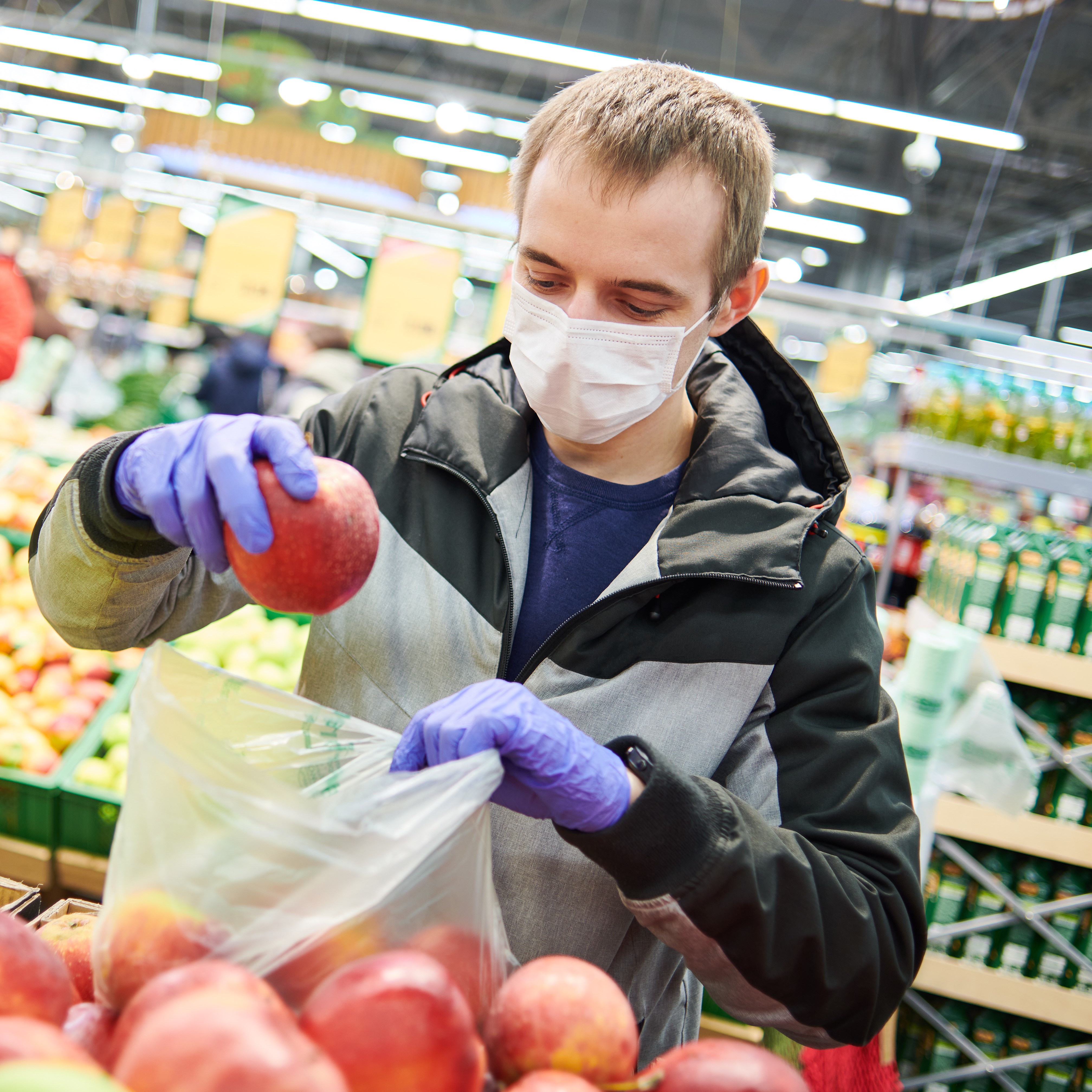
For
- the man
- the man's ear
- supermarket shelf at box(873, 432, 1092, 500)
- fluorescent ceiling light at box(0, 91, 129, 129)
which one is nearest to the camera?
the man

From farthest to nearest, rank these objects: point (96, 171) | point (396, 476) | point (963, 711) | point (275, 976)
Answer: point (96, 171)
point (963, 711)
point (396, 476)
point (275, 976)

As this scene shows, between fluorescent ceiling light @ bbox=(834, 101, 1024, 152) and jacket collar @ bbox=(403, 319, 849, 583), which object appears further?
fluorescent ceiling light @ bbox=(834, 101, 1024, 152)

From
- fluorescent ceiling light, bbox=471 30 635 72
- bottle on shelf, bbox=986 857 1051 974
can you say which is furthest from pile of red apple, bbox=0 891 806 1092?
fluorescent ceiling light, bbox=471 30 635 72

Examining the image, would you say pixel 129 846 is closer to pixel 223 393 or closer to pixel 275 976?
pixel 275 976

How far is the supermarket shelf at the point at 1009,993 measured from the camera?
3.05 metres

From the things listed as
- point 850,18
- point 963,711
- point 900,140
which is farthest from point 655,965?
point 900,140

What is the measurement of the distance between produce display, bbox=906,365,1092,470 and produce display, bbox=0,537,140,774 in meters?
3.41

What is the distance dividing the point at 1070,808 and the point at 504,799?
2.88m

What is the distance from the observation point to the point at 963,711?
9.43ft

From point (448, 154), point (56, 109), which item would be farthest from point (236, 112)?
point (56, 109)

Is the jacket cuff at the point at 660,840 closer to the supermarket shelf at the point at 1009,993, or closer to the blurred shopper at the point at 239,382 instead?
the supermarket shelf at the point at 1009,993

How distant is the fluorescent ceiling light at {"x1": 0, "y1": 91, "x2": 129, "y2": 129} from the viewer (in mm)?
15484

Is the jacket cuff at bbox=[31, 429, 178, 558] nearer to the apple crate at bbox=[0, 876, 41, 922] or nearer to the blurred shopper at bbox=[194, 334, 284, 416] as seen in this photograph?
the apple crate at bbox=[0, 876, 41, 922]

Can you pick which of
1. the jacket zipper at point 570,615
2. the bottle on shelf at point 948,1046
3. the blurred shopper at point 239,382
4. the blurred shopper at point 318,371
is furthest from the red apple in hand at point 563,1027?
the blurred shopper at point 239,382
